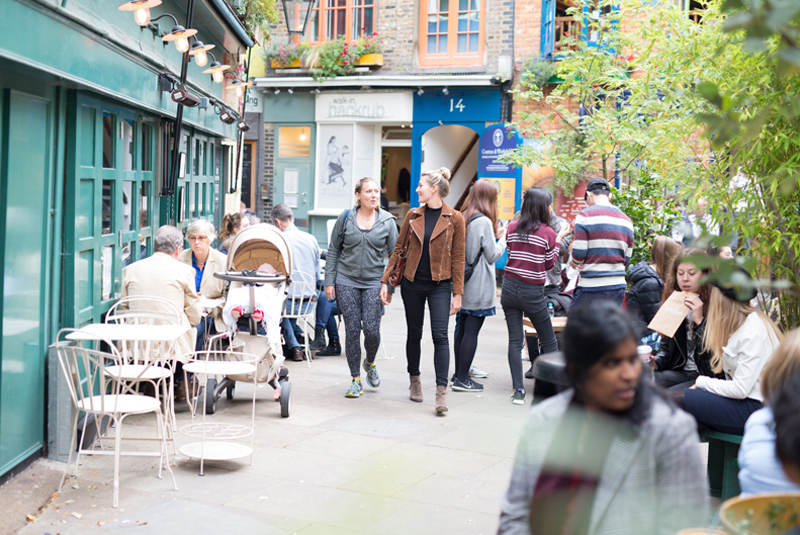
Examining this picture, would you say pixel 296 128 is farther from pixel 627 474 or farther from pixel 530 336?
pixel 627 474

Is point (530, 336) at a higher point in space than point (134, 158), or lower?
lower

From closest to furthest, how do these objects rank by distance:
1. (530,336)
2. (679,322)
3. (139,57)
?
(679,322), (139,57), (530,336)

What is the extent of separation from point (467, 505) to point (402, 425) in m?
1.72

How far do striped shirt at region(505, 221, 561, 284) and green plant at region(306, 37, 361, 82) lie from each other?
38.3 ft

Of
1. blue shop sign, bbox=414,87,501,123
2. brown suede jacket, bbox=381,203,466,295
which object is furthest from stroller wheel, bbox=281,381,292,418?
blue shop sign, bbox=414,87,501,123

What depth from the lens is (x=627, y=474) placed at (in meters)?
2.14

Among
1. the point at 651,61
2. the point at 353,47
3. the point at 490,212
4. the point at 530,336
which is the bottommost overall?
the point at 530,336

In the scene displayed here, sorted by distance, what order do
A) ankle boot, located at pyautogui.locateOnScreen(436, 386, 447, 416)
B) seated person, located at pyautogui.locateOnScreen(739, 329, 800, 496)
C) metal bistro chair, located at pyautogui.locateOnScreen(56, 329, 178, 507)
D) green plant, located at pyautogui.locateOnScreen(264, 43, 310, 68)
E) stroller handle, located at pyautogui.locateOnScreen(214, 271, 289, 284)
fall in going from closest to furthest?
seated person, located at pyautogui.locateOnScreen(739, 329, 800, 496), metal bistro chair, located at pyautogui.locateOnScreen(56, 329, 178, 507), stroller handle, located at pyautogui.locateOnScreen(214, 271, 289, 284), ankle boot, located at pyautogui.locateOnScreen(436, 386, 447, 416), green plant, located at pyautogui.locateOnScreen(264, 43, 310, 68)

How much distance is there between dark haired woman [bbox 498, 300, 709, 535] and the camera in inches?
84.4

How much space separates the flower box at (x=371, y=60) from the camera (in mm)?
17734

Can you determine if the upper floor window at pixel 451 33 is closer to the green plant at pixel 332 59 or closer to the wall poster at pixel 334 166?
the green plant at pixel 332 59

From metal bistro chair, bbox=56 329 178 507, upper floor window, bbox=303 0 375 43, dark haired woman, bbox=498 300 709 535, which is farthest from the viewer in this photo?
upper floor window, bbox=303 0 375 43

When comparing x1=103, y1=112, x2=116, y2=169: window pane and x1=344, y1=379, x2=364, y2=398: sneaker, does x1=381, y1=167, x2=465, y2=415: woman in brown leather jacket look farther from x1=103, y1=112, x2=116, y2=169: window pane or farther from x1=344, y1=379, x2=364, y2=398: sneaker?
x1=103, y1=112, x2=116, y2=169: window pane

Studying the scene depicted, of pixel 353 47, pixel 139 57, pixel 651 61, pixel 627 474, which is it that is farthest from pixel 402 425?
pixel 353 47
